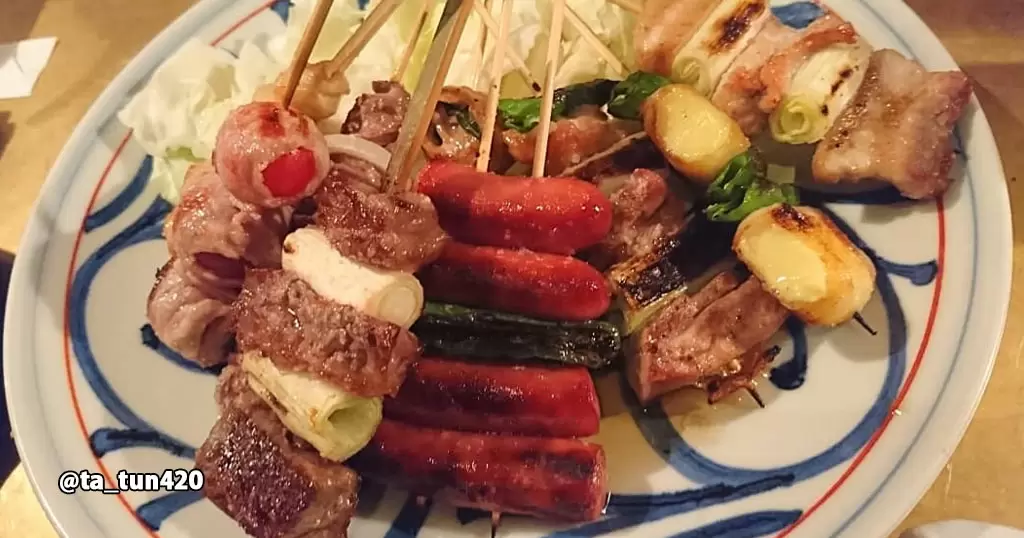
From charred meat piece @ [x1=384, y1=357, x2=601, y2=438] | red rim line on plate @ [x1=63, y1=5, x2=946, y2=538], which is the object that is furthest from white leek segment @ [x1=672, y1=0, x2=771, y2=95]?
charred meat piece @ [x1=384, y1=357, x2=601, y2=438]

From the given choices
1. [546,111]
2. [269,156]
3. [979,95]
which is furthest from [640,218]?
[979,95]

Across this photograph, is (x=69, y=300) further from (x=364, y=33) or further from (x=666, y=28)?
(x=666, y=28)

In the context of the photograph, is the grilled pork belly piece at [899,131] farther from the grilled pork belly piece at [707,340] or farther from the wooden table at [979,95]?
the wooden table at [979,95]

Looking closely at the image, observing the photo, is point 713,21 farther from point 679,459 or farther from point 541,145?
point 679,459

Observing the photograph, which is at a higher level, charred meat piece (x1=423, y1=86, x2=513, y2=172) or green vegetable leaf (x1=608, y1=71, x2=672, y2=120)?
green vegetable leaf (x1=608, y1=71, x2=672, y2=120)

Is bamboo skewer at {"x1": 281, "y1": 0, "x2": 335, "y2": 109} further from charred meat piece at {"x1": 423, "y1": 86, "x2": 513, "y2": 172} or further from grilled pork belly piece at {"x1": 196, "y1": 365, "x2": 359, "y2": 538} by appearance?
grilled pork belly piece at {"x1": 196, "y1": 365, "x2": 359, "y2": 538}

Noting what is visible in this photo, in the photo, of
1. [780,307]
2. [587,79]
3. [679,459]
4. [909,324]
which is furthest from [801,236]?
[587,79]
